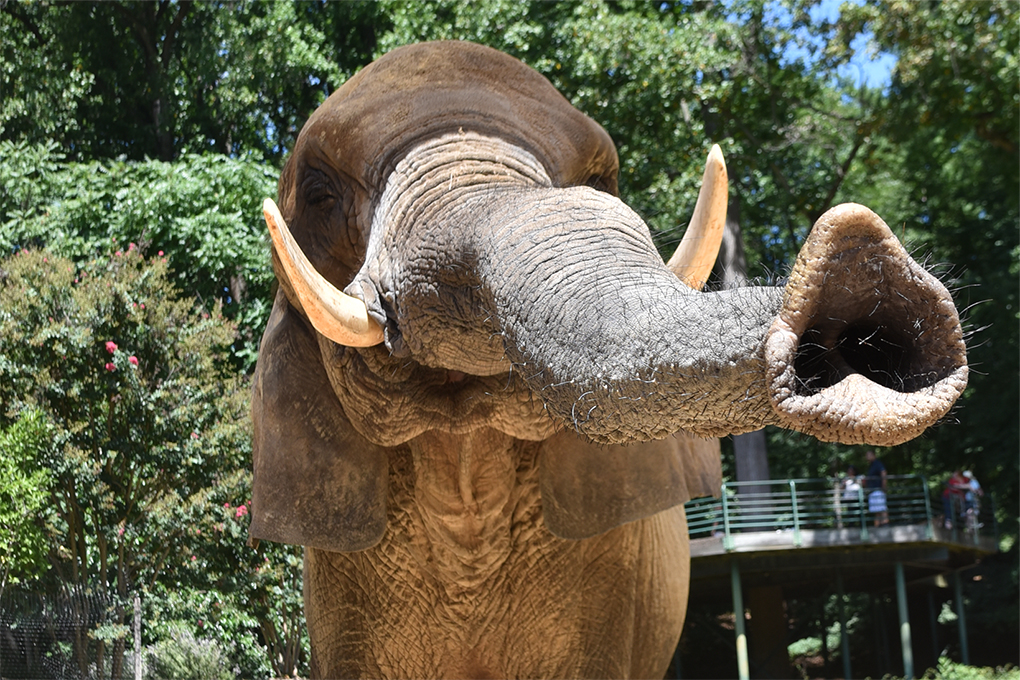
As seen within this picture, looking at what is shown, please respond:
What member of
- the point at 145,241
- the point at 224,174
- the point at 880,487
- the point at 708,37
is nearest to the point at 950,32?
the point at 708,37

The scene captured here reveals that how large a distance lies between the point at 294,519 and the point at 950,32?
46.9 ft

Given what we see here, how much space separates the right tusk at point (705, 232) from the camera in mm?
2967

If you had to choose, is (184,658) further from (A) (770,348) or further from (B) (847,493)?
(B) (847,493)

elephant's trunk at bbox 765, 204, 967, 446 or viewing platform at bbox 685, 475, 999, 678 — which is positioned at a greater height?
viewing platform at bbox 685, 475, 999, 678

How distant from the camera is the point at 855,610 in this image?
26203mm

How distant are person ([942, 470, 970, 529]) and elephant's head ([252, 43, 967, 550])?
15303 mm

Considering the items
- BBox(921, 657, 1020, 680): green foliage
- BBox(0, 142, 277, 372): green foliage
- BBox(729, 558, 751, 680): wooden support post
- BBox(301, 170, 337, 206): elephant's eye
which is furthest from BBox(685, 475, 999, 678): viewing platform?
BBox(301, 170, 337, 206): elephant's eye

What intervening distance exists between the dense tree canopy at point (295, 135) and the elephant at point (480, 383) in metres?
4.64

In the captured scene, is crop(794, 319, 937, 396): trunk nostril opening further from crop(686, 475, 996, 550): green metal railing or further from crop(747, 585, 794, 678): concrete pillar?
crop(747, 585, 794, 678): concrete pillar

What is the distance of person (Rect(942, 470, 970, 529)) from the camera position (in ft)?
57.5

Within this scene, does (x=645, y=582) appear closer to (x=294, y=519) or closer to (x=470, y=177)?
(x=294, y=519)

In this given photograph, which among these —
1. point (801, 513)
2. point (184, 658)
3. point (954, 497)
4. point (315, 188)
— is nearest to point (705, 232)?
point (315, 188)

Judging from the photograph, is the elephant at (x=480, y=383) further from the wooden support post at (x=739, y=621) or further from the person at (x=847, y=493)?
the wooden support post at (x=739, y=621)

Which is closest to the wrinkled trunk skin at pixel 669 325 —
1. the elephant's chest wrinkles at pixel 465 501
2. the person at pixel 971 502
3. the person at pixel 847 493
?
the elephant's chest wrinkles at pixel 465 501
